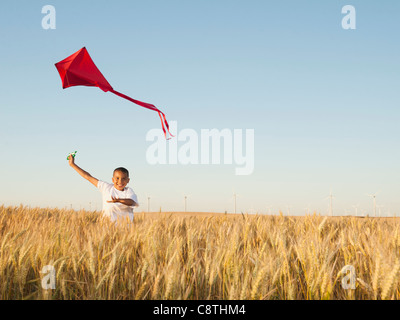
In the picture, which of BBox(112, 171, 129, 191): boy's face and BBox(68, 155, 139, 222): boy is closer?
BBox(68, 155, 139, 222): boy

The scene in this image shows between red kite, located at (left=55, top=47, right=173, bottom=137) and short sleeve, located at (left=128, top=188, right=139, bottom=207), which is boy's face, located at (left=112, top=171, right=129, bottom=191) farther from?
red kite, located at (left=55, top=47, right=173, bottom=137)

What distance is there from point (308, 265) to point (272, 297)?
38 cm

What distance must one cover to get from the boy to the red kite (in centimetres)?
116

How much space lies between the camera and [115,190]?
259 inches

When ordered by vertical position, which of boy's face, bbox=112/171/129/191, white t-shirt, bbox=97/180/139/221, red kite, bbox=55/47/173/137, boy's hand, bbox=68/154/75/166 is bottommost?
white t-shirt, bbox=97/180/139/221

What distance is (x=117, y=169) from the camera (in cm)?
663

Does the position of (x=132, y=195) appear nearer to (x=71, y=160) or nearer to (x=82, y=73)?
(x=71, y=160)

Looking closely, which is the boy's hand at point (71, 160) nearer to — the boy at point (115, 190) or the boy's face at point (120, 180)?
the boy at point (115, 190)

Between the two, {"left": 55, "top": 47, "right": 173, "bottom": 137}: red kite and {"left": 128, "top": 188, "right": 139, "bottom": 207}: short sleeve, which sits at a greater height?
{"left": 55, "top": 47, "right": 173, "bottom": 137}: red kite

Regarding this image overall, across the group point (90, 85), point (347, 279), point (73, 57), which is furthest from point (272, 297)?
point (73, 57)

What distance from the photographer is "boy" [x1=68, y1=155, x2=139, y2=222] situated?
252 inches

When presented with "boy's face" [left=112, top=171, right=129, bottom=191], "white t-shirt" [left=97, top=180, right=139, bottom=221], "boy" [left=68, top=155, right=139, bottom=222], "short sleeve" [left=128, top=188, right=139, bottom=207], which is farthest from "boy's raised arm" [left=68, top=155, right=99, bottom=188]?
"short sleeve" [left=128, top=188, right=139, bottom=207]

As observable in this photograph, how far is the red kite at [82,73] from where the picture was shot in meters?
6.32
